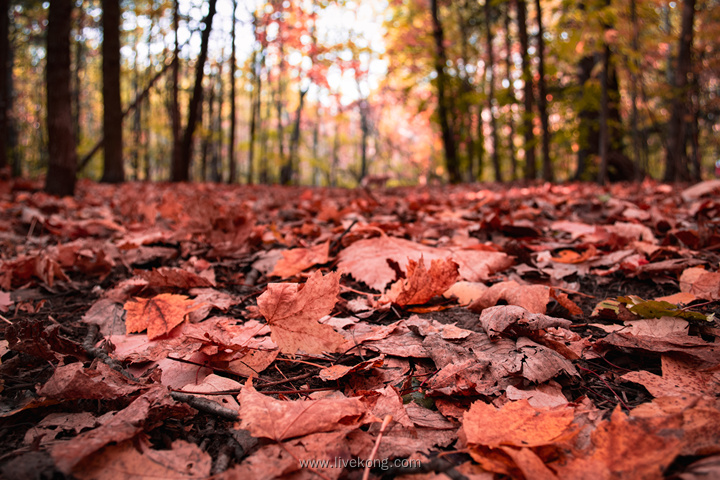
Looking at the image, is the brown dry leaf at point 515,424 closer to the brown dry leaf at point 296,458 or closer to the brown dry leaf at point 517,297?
the brown dry leaf at point 296,458

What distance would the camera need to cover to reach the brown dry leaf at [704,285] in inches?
51.0

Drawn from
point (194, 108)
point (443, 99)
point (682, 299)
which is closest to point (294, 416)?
point (682, 299)

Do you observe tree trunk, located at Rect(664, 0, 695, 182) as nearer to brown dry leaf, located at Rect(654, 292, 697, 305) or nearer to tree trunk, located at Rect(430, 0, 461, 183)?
tree trunk, located at Rect(430, 0, 461, 183)

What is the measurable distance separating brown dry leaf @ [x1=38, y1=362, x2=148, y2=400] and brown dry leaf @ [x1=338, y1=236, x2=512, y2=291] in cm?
88

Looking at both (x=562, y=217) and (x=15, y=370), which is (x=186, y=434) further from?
(x=562, y=217)

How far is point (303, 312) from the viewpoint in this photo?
1.06m

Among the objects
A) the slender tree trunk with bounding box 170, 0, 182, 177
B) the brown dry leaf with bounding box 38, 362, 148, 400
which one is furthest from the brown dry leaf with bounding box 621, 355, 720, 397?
the slender tree trunk with bounding box 170, 0, 182, 177

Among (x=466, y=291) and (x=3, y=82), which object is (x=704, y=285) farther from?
(x=3, y=82)

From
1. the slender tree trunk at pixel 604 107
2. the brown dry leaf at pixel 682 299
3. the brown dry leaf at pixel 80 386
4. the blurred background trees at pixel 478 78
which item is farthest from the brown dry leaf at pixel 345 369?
the slender tree trunk at pixel 604 107

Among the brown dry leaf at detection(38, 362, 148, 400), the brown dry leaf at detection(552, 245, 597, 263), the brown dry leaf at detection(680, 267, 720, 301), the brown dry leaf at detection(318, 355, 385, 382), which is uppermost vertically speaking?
the brown dry leaf at detection(552, 245, 597, 263)

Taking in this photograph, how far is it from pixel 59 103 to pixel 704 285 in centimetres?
584

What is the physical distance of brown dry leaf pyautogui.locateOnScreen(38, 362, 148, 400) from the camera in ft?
2.73

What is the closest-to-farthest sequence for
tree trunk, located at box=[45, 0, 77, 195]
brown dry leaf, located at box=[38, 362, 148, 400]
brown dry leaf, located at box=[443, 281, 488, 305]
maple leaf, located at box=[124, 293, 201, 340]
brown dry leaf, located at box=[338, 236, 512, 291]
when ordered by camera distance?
brown dry leaf, located at box=[38, 362, 148, 400] → maple leaf, located at box=[124, 293, 201, 340] → brown dry leaf, located at box=[443, 281, 488, 305] → brown dry leaf, located at box=[338, 236, 512, 291] → tree trunk, located at box=[45, 0, 77, 195]

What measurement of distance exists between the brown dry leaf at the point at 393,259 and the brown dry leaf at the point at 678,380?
0.72 metres
